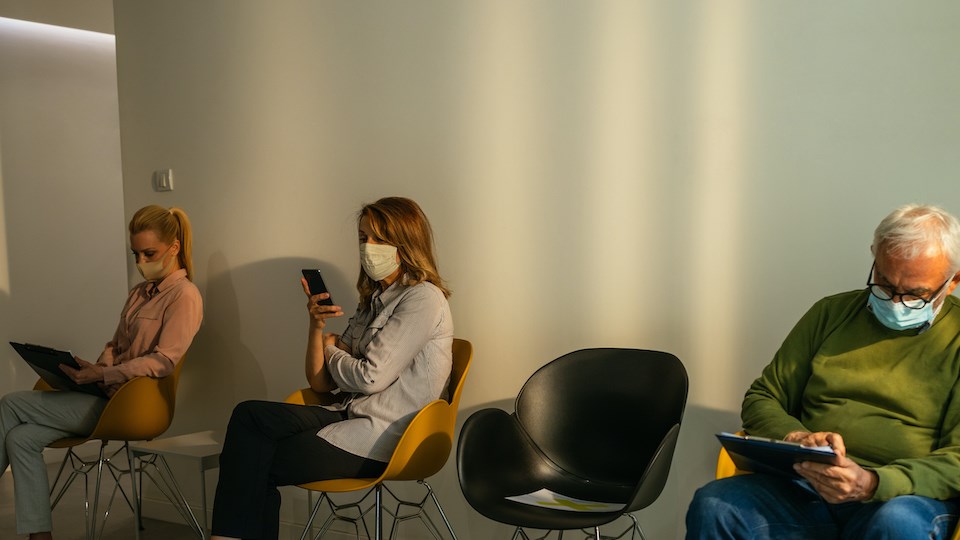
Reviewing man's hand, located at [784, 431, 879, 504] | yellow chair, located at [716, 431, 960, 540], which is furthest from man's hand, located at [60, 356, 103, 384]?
man's hand, located at [784, 431, 879, 504]

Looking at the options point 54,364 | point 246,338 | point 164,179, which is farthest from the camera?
point 164,179

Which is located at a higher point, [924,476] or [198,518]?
[924,476]

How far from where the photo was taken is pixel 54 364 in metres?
3.77

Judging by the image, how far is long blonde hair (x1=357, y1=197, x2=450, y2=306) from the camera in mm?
3184

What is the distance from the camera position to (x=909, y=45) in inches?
110

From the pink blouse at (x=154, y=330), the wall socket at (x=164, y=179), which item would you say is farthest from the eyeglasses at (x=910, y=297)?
the wall socket at (x=164, y=179)

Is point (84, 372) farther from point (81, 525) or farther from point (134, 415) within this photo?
point (81, 525)

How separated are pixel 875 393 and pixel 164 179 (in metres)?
3.37

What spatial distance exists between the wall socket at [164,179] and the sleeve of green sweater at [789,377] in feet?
9.92

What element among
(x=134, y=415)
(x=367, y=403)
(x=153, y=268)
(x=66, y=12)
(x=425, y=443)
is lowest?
(x=134, y=415)

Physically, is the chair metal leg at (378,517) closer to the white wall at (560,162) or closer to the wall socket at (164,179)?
the white wall at (560,162)

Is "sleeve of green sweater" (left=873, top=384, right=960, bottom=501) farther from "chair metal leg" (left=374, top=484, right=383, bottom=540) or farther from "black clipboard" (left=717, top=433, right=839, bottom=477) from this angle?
"chair metal leg" (left=374, top=484, right=383, bottom=540)

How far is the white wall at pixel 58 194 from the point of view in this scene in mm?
5617

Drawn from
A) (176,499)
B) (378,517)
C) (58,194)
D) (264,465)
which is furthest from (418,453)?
(58,194)
